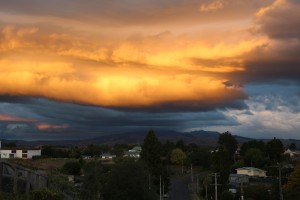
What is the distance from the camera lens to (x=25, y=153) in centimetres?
15338

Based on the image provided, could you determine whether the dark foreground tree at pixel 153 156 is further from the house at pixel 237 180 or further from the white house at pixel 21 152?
the white house at pixel 21 152

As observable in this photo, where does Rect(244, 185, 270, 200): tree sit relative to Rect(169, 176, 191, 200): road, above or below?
above

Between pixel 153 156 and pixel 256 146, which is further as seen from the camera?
pixel 256 146

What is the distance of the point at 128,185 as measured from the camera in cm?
5269

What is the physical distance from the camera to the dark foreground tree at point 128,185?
52.1m

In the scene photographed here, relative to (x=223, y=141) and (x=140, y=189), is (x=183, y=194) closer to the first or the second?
(x=140, y=189)

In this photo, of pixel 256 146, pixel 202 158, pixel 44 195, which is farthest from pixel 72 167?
pixel 256 146

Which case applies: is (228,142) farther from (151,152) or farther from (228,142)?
(151,152)

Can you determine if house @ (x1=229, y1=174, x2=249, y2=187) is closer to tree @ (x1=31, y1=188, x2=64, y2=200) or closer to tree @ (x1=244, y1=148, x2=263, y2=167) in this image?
tree @ (x1=244, y1=148, x2=263, y2=167)

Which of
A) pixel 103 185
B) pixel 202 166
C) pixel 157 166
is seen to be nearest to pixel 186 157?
pixel 202 166

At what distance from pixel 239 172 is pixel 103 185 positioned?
79805mm

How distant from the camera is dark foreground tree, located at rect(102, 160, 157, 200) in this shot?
52094 millimetres

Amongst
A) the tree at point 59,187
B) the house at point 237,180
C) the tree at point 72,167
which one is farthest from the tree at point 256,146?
the tree at point 59,187

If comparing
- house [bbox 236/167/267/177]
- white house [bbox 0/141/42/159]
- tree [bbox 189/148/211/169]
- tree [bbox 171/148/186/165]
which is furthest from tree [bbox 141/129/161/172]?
white house [bbox 0/141/42/159]
